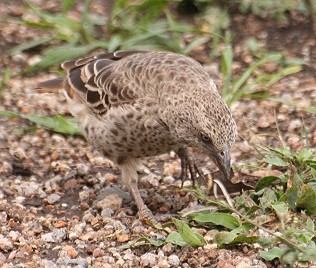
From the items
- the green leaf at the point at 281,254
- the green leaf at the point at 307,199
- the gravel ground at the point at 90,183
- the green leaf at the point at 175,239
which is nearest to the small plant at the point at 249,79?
the gravel ground at the point at 90,183

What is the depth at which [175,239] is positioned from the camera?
5.62 m

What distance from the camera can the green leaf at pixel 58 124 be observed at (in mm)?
7422

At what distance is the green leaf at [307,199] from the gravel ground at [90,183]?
0.48m

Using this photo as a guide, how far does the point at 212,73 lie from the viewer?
8.25 meters

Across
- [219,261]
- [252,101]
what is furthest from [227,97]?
[219,261]

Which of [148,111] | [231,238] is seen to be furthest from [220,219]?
[148,111]

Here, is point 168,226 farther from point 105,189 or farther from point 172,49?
point 172,49

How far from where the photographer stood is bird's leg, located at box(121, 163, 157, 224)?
20.4 feet

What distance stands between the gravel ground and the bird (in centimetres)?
25

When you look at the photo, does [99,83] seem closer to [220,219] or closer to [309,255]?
[220,219]

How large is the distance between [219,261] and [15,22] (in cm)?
393

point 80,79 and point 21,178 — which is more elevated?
point 80,79

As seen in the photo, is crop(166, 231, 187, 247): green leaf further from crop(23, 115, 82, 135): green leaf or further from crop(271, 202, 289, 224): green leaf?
crop(23, 115, 82, 135): green leaf

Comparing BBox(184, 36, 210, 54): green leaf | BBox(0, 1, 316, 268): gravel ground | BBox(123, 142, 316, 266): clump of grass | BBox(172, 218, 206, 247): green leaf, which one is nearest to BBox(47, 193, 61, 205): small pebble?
BBox(0, 1, 316, 268): gravel ground
